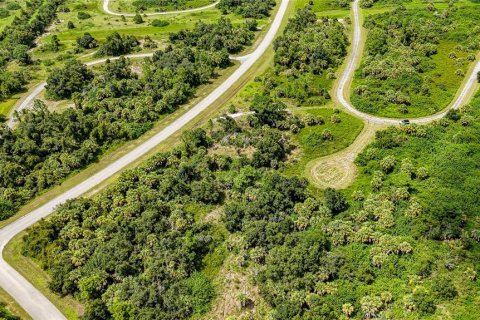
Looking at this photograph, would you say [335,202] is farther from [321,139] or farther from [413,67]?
[413,67]

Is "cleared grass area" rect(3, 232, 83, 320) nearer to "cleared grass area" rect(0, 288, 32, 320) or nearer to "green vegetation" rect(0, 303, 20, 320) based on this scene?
"cleared grass area" rect(0, 288, 32, 320)

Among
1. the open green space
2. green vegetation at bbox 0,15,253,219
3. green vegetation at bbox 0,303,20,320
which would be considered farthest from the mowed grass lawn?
green vegetation at bbox 0,303,20,320

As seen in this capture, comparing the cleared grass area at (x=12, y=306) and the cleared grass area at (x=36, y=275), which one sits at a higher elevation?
the cleared grass area at (x=36, y=275)

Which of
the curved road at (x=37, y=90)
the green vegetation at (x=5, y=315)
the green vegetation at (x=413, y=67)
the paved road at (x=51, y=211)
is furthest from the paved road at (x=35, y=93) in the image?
the green vegetation at (x=413, y=67)

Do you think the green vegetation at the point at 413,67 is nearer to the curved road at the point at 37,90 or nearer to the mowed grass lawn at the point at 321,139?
the mowed grass lawn at the point at 321,139

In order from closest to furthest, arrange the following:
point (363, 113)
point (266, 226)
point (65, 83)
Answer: point (266, 226) < point (363, 113) < point (65, 83)

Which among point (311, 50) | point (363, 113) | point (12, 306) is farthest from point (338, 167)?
point (12, 306)
